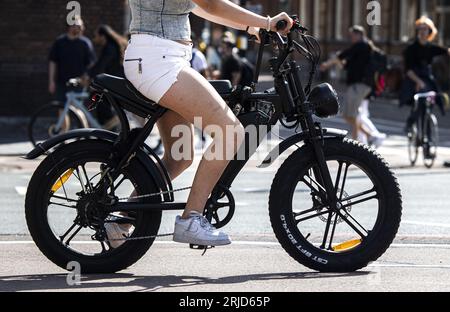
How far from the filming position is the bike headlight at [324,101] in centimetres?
717

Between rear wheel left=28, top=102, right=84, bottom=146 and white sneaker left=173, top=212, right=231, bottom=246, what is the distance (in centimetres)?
1065

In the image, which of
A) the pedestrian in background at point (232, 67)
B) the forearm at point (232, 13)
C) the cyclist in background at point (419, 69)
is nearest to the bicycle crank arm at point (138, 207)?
the forearm at point (232, 13)

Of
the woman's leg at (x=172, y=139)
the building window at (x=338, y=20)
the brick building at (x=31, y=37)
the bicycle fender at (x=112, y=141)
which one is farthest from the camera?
the building window at (x=338, y=20)

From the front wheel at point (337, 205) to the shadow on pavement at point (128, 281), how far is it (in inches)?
4.1

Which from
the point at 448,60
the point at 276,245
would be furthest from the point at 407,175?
the point at 448,60

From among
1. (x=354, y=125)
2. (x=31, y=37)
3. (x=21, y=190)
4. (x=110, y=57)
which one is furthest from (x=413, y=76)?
(x=31, y=37)

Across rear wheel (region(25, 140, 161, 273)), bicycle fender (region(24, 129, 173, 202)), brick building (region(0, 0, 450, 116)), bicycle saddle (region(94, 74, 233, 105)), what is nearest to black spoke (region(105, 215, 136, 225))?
rear wheel (region(25, 140, 161, 273))

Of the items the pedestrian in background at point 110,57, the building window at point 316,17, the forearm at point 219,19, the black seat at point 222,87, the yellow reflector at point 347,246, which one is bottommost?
the building window at point 316,17

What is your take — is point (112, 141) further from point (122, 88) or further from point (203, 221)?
point (203, 221)

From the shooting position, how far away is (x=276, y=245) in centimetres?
846

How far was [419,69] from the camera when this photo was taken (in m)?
17.2

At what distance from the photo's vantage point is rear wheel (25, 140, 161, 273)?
7.01 metres

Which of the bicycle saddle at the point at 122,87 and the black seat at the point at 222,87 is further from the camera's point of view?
the black seat at the point at 222,87

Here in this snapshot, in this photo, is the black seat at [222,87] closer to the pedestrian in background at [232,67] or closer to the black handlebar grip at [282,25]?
the black handlebar grip at [282,25]
